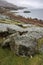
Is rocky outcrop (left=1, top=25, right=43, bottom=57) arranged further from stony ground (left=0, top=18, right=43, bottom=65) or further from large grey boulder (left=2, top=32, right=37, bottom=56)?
stony ground (left=0, top=18, right=43, bottom=65)

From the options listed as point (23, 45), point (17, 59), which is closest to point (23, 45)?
point (23, 45)

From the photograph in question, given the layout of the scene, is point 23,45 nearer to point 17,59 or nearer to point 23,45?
point 23,45

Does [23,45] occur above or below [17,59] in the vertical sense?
above

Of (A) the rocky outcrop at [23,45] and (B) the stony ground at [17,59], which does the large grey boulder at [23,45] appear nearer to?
(A) the rocky outcrop at [23,45]

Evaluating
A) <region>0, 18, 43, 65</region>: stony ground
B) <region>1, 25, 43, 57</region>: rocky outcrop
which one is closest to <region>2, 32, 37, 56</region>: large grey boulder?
<region>1, 25, 43, 57</region>: rocky outcrop

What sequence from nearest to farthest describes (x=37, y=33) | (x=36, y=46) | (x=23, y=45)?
(x=23, y=45), (x=36, y=46), (x=37, y=33)

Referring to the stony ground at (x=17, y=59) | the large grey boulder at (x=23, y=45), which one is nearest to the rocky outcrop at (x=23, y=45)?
the large grey boulder at (x=23, y=45)

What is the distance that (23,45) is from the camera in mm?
18938

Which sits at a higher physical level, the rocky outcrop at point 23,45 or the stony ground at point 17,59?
the rocky outcrop at point 23,45

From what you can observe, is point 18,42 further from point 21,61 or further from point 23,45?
point 21,61

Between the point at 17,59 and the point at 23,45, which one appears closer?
the point at 17,59

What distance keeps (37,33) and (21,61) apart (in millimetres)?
5907

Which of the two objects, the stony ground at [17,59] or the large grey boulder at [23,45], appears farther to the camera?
the large grey boulder at [23,45]

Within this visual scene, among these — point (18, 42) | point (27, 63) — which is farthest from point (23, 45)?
point (27, 63)
